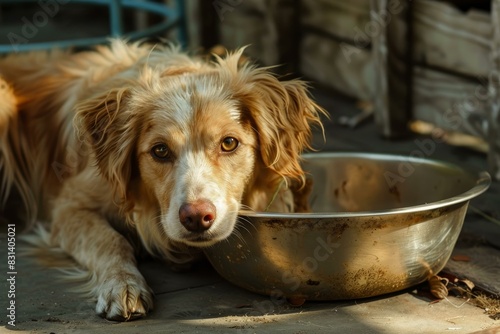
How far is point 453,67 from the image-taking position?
17.7 ft

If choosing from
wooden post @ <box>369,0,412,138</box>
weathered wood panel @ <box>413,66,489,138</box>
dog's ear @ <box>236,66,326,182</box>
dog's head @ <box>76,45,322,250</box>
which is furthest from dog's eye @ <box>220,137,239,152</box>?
wooden post @ <box>369,0,412,138</box>

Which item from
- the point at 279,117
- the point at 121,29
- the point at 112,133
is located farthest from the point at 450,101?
the point at 112,133

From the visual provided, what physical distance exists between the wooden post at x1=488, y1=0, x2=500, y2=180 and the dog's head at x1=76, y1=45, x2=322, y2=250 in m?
1.36

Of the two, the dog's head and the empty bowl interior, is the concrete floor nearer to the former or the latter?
the dog's head

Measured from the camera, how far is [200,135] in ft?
11.8

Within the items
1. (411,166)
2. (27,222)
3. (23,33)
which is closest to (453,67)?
(411,166)

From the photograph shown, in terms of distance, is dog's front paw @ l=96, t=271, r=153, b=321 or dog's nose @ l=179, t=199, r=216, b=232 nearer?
dog's nose @ l=179, t=199, r=216, b=232

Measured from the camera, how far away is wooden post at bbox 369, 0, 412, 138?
558 centimetres

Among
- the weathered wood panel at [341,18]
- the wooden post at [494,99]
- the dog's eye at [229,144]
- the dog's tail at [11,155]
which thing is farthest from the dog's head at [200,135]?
the weathered wood panel at [341,18]

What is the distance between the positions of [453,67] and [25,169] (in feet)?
8.24

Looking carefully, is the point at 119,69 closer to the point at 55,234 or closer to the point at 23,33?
the point at 55,234

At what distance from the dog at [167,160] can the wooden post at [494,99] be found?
1249 millimetres

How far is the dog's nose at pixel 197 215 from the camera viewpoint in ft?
11.0

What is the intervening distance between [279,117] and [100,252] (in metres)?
0.98
